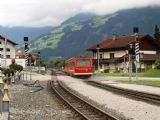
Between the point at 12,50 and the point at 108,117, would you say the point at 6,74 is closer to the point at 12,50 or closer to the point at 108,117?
the point at 108,117

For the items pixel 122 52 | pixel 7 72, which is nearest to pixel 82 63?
pixel 7 72

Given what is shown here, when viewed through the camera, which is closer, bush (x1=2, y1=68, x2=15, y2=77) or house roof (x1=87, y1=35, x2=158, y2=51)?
bush (x1=2, y1=68, x2=15, y2=77)

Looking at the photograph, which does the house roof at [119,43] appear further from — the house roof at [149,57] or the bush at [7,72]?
the bush at [7,72]

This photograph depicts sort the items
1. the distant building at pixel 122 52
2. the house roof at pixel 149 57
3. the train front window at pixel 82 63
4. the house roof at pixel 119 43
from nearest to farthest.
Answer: the train front window at pixel 82 63
the house roof at pixel 149 57
the distant building at pixel 122 52
the house roof at pixel 119 43

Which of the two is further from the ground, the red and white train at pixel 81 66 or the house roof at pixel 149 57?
the house roof at pixel 149 57

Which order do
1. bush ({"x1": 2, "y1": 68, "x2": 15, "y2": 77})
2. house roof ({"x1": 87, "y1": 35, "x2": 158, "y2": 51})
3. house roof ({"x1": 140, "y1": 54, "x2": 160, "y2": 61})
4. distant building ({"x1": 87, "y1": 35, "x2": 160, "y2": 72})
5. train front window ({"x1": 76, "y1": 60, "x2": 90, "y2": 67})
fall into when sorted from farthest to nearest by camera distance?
house roof ({"x1": 87, "y1": 35, "x2": 158, "y2": 51}), distant building ({"x1": 87, "y1": 35, "x2": 160, "y2": 72}), house roof ({"x1": 140, "y1": 54, "x2": 160, "y2": 61}), train front window ({"x1": 76, "y1": 60, "x2": 90, "y2": 67}), bush ({"x1": 2, "y1": 68, "x2": 15, "y2": 77})

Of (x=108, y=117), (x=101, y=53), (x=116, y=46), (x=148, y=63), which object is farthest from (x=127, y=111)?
(x=101, y=53)

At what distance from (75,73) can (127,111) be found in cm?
3707

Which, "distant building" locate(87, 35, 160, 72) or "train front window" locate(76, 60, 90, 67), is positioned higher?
"distant building" locate(87, 35, 160, 72)

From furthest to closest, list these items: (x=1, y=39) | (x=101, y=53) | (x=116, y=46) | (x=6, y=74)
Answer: (x=1, y=39) < (x=101, y=53) < (x=116, y=46) < (x=6, y=74)

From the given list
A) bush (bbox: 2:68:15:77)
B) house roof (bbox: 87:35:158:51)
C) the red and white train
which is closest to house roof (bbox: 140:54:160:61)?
house roof (bbox: 87:35:158:51)

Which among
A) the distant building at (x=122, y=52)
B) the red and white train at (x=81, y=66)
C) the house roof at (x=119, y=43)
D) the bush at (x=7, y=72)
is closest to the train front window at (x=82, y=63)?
the red and white train at (x=81, y=66)

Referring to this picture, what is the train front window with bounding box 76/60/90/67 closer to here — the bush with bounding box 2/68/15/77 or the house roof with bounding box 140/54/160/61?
the bush with bounding box 2/68/15/77

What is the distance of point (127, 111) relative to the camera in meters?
17.8
